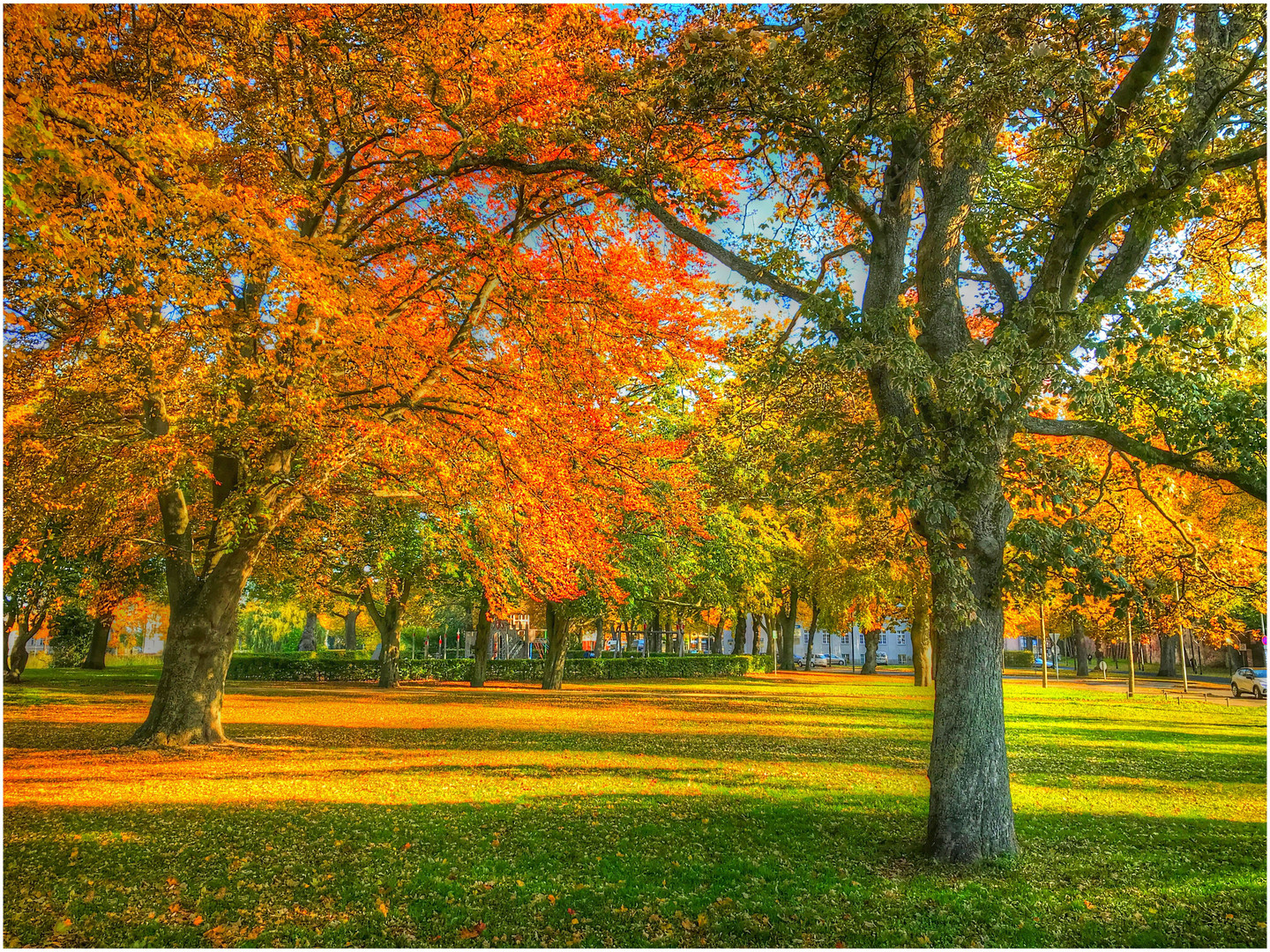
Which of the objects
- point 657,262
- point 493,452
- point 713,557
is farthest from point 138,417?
point 713,557

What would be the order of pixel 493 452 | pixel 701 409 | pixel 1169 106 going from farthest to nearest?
pixel 701 409 < pixel 493 452 < pixel 1169 106

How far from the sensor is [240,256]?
10.1 m

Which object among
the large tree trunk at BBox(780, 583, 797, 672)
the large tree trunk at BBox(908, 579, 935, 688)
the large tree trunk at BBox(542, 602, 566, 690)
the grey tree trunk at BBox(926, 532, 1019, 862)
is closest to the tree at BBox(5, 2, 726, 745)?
the grey tree trunk at BBox(926, 532, 1019, 862)

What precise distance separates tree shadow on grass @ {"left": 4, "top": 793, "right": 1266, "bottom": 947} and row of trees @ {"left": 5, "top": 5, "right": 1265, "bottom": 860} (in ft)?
3.73

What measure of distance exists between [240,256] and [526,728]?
1108cm

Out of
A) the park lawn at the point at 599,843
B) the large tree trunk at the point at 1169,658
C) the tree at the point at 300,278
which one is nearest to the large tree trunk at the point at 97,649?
the park lawn at the point at 599,843

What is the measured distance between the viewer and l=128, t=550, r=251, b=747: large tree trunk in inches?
507

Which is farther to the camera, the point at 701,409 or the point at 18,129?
the point at 701,409

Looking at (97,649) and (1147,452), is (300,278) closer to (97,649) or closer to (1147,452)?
(1147,452)

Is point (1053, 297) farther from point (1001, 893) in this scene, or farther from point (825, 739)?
point (825, 739)

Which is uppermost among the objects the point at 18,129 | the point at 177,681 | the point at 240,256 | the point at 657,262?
the point at 657,262

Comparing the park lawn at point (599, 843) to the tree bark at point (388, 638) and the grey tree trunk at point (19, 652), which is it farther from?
the grey tree trunk at point (19, 652)

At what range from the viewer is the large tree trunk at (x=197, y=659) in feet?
42.2

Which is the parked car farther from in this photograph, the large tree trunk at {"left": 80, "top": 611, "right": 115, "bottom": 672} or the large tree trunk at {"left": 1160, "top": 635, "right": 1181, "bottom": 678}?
the large tree trunk at {"left": 80, "top": 611, "right": 115, "bottom": 672}
